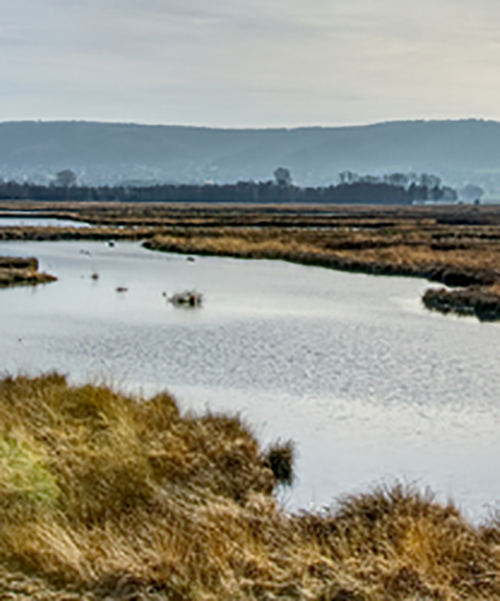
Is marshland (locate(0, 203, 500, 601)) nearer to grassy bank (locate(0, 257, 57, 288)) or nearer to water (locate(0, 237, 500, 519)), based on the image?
water (locate(0, 237, 500, 519))

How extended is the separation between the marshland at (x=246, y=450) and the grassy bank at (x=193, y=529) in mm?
26

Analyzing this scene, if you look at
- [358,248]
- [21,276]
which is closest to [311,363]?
[21,276]

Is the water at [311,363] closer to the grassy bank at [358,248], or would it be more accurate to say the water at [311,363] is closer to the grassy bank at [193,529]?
the grassy bank at [193,529]

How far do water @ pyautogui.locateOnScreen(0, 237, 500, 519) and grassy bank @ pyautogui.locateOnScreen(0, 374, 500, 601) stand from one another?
1.28 m

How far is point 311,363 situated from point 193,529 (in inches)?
512

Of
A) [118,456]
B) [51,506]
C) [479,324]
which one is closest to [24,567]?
[51,506]

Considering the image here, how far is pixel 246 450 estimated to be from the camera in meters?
13.3

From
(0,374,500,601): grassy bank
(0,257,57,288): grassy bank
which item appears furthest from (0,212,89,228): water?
(0,374,500,601): grassy bank

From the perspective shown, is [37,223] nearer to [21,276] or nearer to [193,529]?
[21,276]

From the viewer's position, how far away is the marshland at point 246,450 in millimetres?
8688

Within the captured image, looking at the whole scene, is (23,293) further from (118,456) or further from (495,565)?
(495,565)

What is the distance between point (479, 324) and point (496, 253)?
25.3 metres

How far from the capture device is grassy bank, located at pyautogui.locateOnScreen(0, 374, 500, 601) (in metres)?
8.38

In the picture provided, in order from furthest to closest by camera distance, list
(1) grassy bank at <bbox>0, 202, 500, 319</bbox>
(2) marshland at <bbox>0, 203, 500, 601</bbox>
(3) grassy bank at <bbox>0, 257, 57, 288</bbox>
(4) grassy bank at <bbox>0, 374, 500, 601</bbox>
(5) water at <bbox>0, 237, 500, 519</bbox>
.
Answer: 1. (1) grassy bank at <bbox>0, 202, 500, 319</bbox>
2. (3) grassy bank at <bbox>0, 257, 57, 288</bbox>
3. (5) water at <bbox>0, 237, 500, 519</bbox>
4. (2) marshland at <bbox>0, 203, 500, 601</bbox>
5. (4) grassy bank at <bbox>0, 374, 500, 601</bbox>
